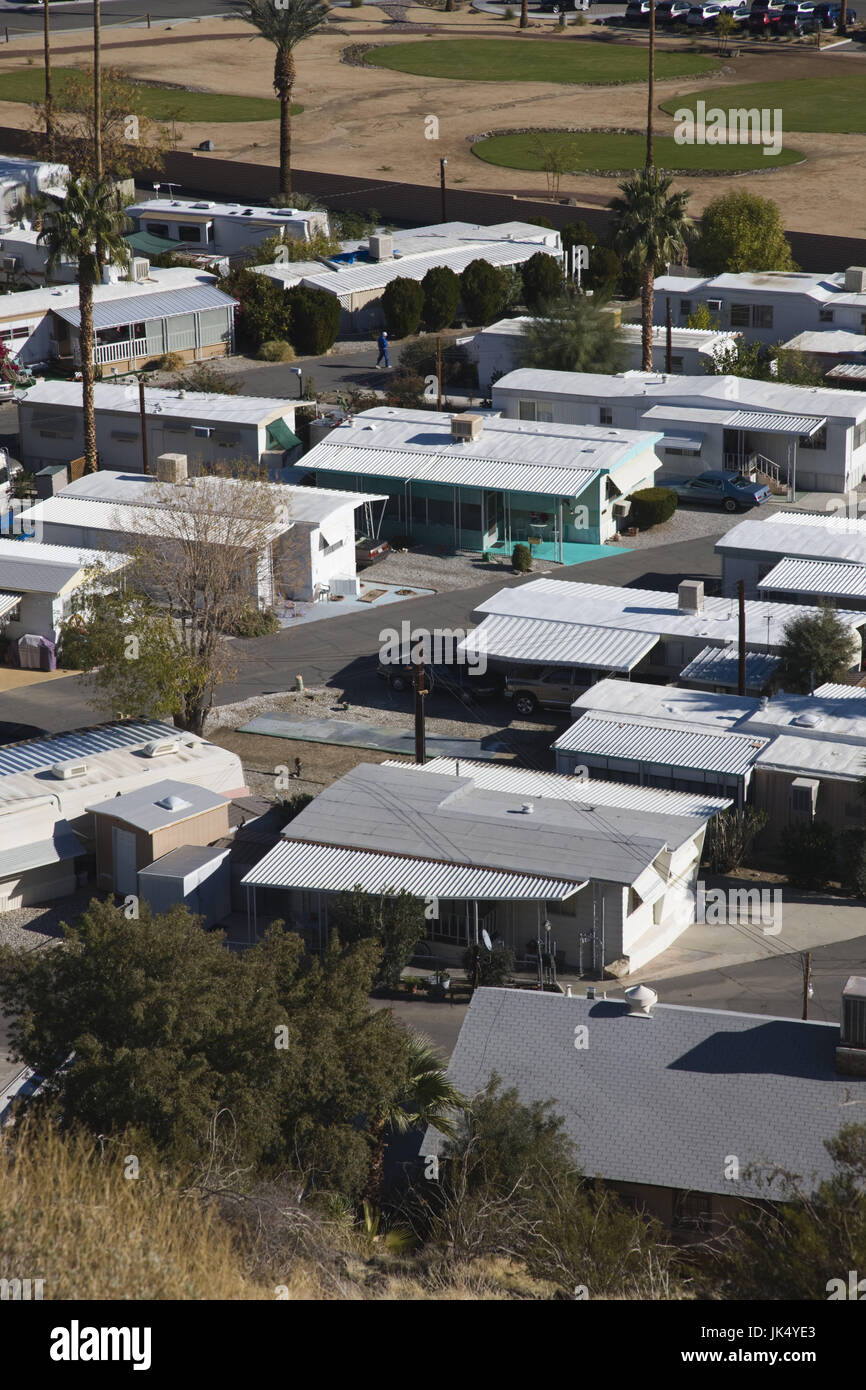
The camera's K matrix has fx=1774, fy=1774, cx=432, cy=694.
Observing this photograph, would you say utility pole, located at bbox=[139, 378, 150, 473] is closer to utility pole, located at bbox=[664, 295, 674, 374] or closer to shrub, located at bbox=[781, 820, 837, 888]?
utility pole, located at bbox=[664, 295, 674, 374]

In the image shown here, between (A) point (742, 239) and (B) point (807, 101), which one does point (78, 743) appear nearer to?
(A) point (742, 239)

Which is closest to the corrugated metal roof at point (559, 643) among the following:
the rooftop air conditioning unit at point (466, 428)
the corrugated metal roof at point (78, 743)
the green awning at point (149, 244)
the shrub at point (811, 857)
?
the shrub at point (811, 857)

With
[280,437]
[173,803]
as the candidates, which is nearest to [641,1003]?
[173,803]

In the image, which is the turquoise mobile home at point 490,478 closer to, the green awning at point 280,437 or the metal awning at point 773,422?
the green awning at point 280,437

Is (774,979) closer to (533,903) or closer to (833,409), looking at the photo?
(533,903)
